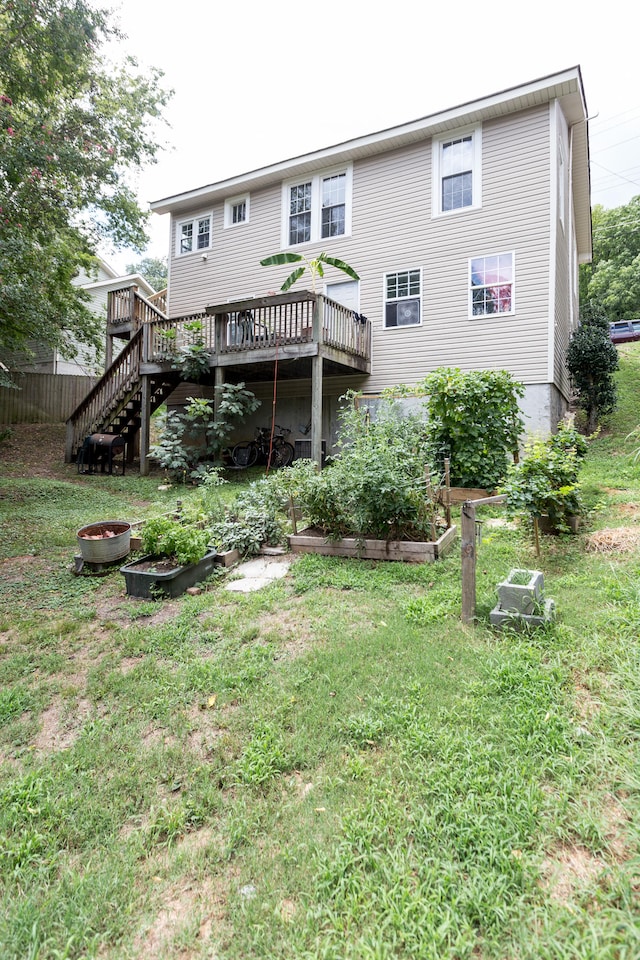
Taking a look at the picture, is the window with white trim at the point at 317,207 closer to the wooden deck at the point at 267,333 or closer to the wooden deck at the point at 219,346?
the wooden deck at the point at 219,346

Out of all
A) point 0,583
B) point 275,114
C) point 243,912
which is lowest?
point 243,912

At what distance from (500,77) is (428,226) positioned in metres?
3.13

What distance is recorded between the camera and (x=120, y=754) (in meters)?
2.36

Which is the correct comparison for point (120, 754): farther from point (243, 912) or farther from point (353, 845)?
point (353, 845)

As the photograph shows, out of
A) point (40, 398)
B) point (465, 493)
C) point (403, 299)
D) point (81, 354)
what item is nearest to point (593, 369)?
point (403, 299)

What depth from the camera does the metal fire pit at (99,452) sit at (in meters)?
11.9

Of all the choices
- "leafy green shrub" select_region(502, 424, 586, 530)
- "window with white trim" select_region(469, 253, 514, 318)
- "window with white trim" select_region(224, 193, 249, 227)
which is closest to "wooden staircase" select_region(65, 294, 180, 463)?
"window with white trim" select_region(224, 193, 249, 227)

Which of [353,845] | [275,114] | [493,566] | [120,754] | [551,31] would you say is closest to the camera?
[353,845]

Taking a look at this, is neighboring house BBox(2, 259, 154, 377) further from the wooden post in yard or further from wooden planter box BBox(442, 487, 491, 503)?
the wooden post in yard

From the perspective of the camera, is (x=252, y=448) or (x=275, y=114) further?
(x=275, y=114)

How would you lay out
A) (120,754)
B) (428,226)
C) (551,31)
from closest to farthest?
(120,754) → (551,31) → (428,226)

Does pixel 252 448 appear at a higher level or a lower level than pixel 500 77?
lower

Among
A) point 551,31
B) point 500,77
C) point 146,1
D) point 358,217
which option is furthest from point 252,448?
point 551,31

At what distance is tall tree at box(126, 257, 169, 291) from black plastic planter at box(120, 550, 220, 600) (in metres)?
49.1
